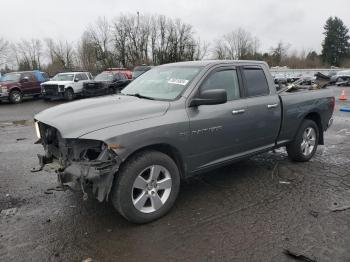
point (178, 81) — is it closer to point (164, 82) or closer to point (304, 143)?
point (164, 82)

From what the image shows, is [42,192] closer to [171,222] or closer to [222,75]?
[171,222]

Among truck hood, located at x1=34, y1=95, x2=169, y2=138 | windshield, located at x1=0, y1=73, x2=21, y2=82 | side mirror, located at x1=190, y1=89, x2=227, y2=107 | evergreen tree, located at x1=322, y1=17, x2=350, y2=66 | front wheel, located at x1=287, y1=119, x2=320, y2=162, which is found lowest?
front wheel, located at x1=287, y1=119, x2=320, y2=162

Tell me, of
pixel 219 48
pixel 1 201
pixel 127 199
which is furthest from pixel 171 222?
pixel 219 48

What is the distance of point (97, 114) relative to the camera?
3820mm

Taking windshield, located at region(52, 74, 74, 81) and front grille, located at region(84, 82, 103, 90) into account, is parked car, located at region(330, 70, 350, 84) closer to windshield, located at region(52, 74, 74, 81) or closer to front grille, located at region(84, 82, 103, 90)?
front grille, located at region(84, 82, 103, 90)

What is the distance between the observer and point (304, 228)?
12.5 feet

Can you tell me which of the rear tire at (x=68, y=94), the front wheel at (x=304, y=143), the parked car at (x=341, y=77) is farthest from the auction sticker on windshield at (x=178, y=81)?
the parked car at (x=341, y=77)

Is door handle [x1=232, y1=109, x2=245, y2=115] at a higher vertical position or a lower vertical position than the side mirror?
lower

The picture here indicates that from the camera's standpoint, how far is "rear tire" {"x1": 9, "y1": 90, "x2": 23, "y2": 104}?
19.7 meters

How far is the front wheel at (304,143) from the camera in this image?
239 inches

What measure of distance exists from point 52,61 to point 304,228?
6773cm

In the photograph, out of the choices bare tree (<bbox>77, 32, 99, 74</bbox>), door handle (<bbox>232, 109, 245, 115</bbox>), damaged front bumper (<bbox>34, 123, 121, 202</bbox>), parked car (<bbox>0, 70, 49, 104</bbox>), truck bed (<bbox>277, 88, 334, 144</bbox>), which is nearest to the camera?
damaged front bumper (<bbox>34, 123, 121, 202</bbox>)

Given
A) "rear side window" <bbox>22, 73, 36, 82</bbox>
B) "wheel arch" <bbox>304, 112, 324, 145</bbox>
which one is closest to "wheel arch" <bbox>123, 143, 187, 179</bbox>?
"wheel arch" <bbox>304, 112, 324, 145</bbox>

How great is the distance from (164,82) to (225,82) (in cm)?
86
